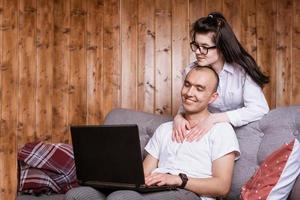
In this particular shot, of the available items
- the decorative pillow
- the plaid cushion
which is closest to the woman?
the decorative pillow

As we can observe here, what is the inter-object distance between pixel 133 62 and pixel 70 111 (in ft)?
1.83

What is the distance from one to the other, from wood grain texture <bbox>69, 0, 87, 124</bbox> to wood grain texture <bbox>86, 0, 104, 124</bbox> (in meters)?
0.03

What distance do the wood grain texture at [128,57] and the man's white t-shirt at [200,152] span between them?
1163 mm

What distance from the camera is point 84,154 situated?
2.16 m

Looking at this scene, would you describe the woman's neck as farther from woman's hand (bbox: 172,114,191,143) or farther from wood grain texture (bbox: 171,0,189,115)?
wood grain texture (bbox: 171,0,189,115)

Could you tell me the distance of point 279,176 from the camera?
6.83ft

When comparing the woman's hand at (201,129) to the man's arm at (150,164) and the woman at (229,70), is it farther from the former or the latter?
the man's arm at (150,164)

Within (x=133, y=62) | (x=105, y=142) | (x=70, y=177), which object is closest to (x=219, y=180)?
(x=105, y=142)

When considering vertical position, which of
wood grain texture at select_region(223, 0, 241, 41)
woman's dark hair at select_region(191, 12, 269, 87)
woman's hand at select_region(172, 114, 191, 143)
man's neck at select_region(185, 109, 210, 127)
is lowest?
woman's hand at select_region(172, 114, 191, 143)

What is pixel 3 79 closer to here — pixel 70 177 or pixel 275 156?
pixel 70 177

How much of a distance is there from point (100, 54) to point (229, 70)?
1.26 meters

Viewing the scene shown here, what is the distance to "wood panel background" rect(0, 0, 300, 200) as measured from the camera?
355 cm

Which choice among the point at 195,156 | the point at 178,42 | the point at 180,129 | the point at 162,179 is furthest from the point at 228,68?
the point at 178,42

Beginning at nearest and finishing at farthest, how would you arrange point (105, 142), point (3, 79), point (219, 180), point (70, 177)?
1. point (105, 142)
2. point (219, 180)
3. point (70, 177)
4. point (3, 79)
